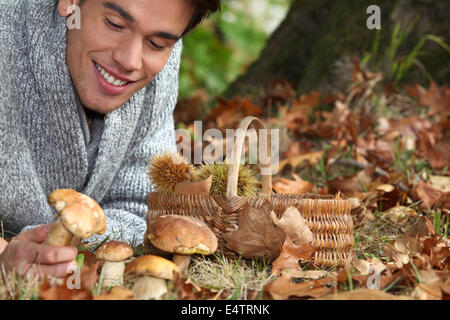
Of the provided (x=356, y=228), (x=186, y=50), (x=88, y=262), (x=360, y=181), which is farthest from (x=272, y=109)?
(x=186, y=50)

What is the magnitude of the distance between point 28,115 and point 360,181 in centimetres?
164

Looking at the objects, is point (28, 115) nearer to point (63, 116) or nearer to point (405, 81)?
point (63, 116)

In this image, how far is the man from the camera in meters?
1.90

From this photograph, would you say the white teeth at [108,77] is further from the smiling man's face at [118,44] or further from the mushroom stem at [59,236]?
the mushroom stem at [59,236]

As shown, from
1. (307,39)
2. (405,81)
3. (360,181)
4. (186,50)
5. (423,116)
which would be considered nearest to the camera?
(360,181)

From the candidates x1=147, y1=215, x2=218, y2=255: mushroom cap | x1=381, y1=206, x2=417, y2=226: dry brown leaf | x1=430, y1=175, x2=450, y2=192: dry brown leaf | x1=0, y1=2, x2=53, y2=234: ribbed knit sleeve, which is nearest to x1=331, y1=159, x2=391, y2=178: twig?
x1=430, y1=175, x2=450, y2=192: dry brown leaf

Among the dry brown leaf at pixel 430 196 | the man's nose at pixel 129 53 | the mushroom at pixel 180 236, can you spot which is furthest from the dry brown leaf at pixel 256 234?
the dry brown leaf at pixel 430 196

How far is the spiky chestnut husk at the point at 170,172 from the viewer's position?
5.78 ft

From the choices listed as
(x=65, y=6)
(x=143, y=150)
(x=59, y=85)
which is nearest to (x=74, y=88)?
(x=59, y=85)

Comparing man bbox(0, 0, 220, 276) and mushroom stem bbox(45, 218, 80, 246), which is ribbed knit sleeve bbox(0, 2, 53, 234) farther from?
mushroom stem bbox(45, 218, 80, 246)

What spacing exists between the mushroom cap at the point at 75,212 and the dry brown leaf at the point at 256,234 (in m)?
0.50

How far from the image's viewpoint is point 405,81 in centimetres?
373

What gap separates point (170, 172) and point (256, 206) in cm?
35
